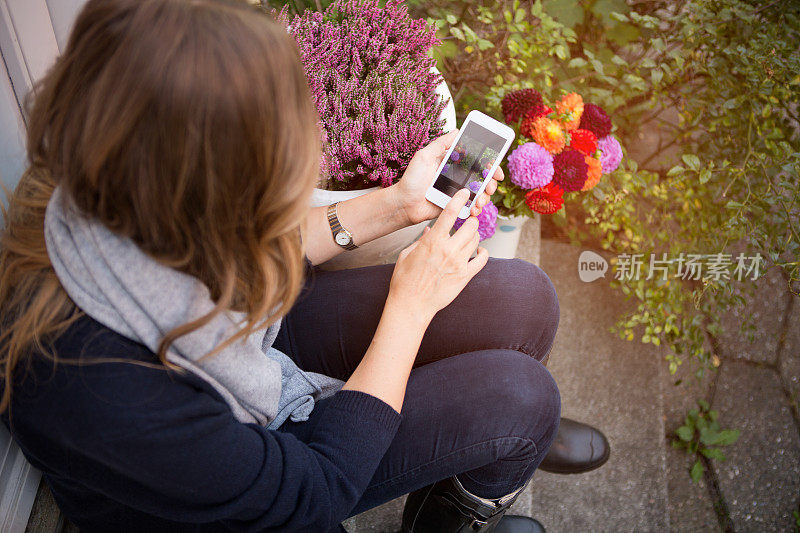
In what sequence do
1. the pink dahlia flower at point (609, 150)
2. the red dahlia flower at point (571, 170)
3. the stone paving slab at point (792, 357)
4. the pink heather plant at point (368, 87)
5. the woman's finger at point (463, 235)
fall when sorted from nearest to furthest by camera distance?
the woman's finger at point (463, 235)
the pink heather plant at point (368, 87)
the red dahlia flower at point (571, 170)
the pink dahlia flower at point (609, 150)
the stone paving slab at point (792, 357)

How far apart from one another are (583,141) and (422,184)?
0.53 m

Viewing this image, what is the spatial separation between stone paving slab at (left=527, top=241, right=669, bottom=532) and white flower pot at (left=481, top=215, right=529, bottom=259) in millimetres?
484

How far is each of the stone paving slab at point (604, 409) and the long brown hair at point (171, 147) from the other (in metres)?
1.37

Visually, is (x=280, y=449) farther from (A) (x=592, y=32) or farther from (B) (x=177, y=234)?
(A) (x=592, y=32)

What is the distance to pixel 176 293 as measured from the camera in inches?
28.7

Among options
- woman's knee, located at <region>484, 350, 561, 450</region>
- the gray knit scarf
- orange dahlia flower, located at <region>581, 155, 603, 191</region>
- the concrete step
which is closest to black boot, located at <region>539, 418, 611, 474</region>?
the concrete step

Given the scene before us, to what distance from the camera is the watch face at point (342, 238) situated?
49.7 inches

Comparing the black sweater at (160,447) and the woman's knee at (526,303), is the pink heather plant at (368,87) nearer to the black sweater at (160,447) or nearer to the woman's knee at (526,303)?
the woman's knee at (526,303)

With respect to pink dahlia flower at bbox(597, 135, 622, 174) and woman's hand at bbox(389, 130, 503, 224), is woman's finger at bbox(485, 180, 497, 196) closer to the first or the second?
woman's hand at bbox(389, 130, 503, 224)

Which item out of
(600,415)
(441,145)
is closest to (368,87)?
(441,145)

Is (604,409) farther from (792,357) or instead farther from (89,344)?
(89,344)

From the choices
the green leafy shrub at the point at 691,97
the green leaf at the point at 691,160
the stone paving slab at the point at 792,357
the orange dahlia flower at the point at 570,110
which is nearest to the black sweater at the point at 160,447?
the orange dahlia flower at the point at 570,110

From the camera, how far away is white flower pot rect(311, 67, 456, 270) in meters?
1.34

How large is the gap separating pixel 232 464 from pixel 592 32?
6.91 ft
